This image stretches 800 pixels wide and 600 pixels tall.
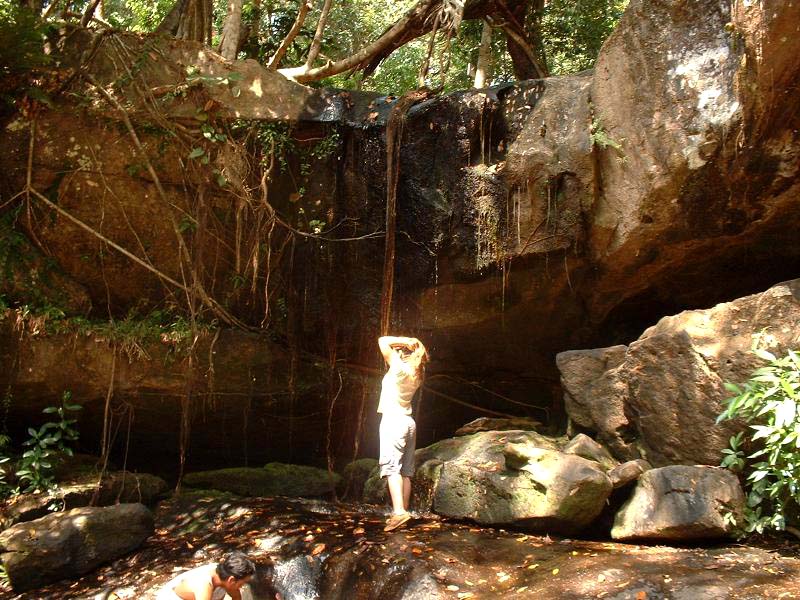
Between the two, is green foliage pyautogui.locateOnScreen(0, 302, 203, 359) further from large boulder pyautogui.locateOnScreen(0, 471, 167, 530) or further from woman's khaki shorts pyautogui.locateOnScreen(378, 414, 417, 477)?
woman's khaki shorts pyautogui.locateOnScreen(378, 414, 417, 477)

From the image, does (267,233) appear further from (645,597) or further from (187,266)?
(645,597)

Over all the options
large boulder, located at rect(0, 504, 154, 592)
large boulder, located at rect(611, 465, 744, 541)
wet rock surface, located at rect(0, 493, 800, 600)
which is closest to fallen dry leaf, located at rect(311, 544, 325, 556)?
wet rock surface, located at rect(0, 493, 800, 600)

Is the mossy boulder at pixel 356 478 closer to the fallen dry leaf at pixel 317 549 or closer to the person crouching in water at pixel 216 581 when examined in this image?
the fallen dry leaf at pixel 317 549

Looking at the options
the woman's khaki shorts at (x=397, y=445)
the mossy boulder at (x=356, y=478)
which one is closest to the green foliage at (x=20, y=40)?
the woman's khaki shorts at (x=397, y=445)

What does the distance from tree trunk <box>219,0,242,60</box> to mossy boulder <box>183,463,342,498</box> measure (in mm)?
5194

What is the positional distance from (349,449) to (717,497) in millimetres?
5447

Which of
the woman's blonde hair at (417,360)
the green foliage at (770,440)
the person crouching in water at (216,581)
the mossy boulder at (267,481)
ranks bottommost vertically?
the mossy boulder at (267,481)

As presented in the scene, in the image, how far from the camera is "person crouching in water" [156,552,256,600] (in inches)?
168

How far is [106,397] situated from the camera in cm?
809

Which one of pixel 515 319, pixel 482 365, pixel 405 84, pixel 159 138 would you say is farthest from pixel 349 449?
pixel 405 84

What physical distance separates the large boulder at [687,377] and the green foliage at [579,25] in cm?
708

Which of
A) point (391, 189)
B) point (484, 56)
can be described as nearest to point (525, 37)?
point (484, 56)

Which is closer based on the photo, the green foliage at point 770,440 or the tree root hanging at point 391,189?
the green foliage at point 770,440

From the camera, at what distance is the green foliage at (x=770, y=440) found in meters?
4.89
